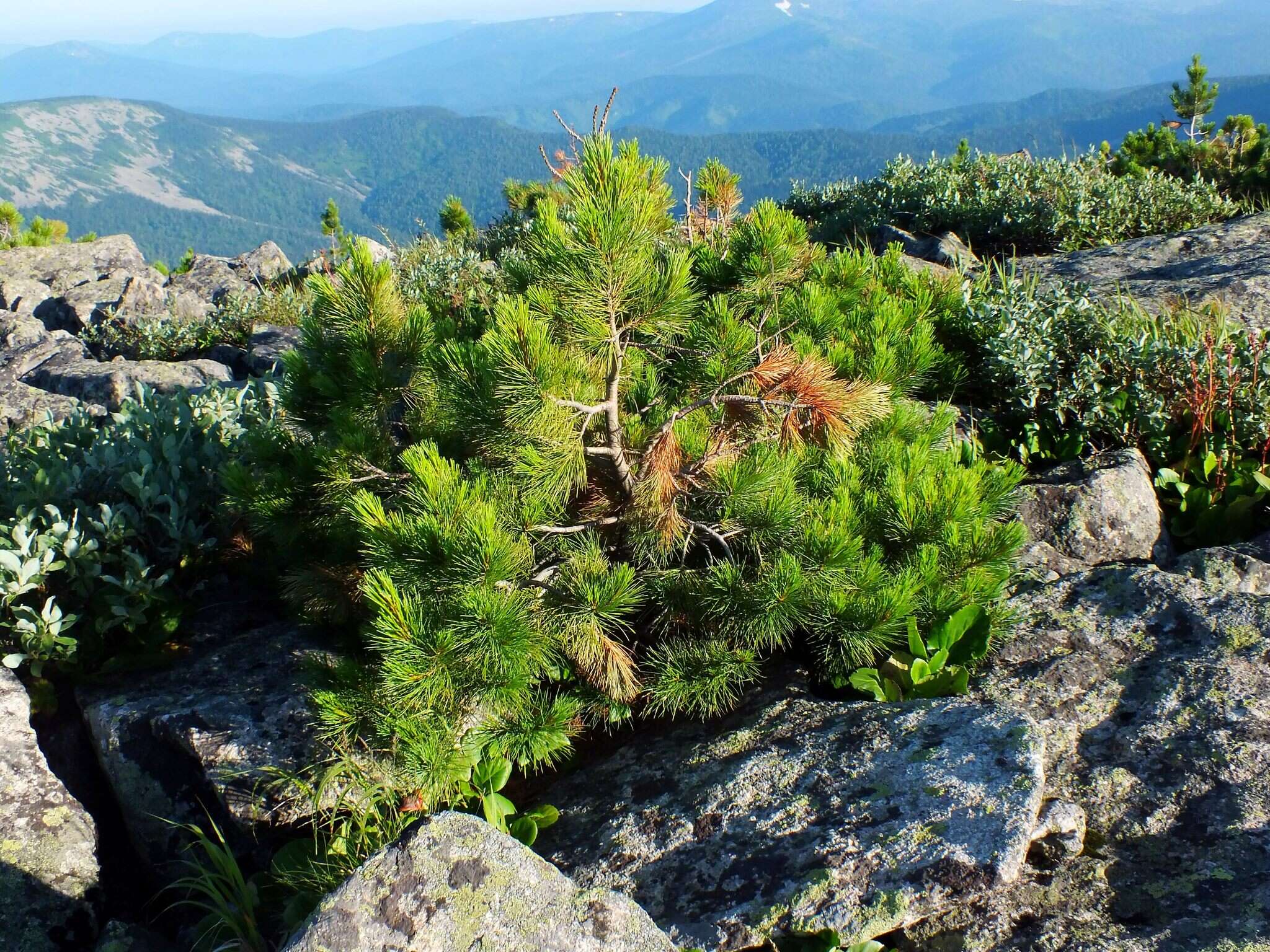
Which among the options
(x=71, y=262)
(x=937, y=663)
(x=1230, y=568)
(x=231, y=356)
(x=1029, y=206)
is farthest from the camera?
(x=71, y=262)

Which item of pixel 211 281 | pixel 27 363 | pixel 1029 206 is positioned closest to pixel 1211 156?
pixel 1029 206

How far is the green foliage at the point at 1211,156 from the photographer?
1203 centimetres

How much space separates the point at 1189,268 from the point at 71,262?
84.8ft

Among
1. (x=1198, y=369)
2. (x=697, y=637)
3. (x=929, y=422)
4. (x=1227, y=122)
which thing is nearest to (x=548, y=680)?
(x=697, y=637)

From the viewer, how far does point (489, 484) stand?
332 centimetres

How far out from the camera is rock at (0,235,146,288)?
22031 mm

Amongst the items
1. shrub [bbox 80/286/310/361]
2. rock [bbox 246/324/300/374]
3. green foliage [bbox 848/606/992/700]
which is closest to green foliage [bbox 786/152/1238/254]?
green foliage [bbox 848/606/992/700]

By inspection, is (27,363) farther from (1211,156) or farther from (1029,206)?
(1211,156)

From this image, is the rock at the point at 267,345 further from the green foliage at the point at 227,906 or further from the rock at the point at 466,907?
the rock at the point at 466,907

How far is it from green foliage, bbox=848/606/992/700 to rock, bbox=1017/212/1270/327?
174 inches

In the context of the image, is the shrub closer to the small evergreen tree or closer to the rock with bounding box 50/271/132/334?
the rock with bounding box 50/271/132/334

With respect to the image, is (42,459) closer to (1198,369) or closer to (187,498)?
(187,498)

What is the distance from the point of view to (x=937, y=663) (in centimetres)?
350

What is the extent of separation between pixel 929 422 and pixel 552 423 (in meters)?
1.93
